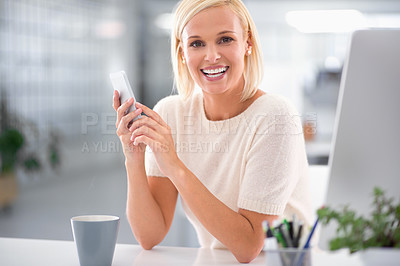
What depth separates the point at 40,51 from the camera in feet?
17.8

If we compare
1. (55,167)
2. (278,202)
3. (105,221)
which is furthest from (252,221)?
(55,167)

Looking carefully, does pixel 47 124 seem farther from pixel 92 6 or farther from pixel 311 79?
pixel 311 79

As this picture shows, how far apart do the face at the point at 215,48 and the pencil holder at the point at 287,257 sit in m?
0.62

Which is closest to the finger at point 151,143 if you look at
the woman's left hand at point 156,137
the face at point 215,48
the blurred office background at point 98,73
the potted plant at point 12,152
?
the woman's left hand at point 156,137

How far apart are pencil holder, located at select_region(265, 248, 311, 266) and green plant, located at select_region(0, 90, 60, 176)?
423 centimetres

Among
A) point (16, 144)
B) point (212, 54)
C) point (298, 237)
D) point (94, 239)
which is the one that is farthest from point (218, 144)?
point (16, 144)

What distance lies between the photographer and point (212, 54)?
1.13 metres

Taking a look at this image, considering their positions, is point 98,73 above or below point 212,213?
above

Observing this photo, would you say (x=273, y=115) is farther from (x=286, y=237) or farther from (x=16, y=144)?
(x=16, y=144)

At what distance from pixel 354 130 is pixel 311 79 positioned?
20.0 ft

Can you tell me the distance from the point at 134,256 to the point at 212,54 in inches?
20.5

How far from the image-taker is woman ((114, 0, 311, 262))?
1.00 metres

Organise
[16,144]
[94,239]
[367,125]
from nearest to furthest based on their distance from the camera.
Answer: [367,125], [94,239], [16,144]

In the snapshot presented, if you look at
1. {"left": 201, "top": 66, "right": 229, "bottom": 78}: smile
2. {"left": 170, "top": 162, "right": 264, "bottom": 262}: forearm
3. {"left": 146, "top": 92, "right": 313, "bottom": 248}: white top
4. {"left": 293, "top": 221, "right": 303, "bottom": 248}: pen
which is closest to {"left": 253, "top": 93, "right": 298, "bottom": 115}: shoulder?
{"left": 146, "top": 92, "right": 313, "bottom": 248}: white top
